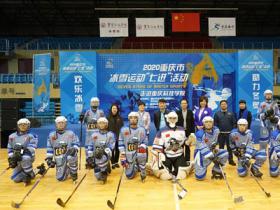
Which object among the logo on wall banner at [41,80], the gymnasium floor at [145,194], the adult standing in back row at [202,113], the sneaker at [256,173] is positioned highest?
the logo on wall banner at [41,80]

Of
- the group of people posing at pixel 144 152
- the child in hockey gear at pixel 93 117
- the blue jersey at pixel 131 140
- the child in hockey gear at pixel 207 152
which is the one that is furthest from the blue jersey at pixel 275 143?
the child in hockey gear at pixel 93 117

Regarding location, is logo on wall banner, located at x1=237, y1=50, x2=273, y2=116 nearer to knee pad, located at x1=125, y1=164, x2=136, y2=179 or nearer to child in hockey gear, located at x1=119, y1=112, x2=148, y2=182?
child in hockey gear, located at x1=119, y1=112, x2=148, y2=182

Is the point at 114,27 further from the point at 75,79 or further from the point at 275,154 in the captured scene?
the point at 275,154

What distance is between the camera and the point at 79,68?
1409 centimetres

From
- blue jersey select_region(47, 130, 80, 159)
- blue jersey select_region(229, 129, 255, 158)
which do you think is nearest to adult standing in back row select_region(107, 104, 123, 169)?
blue jersey select_region(47, 130, 80, 159)

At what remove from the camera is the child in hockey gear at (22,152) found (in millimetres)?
6934

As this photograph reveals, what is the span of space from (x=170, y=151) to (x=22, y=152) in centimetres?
279

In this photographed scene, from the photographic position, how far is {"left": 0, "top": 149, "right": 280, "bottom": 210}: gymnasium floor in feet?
18.0

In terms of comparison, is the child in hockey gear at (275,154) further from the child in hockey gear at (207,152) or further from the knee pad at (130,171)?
the knee pad at (130,171)

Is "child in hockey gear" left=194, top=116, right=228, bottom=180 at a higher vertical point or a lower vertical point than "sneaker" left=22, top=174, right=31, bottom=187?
higher

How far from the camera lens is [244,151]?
6938 millimetres

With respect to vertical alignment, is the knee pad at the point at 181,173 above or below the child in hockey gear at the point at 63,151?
below

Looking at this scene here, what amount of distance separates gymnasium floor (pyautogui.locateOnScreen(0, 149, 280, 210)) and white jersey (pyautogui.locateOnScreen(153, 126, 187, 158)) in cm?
57

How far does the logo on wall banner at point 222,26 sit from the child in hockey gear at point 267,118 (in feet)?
21.4
